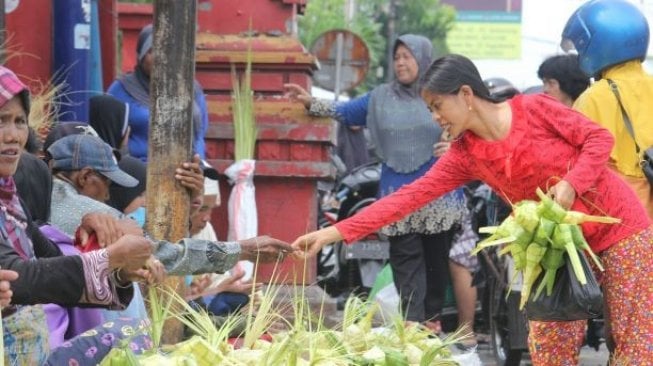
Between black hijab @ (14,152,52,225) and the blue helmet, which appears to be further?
the blue helmet

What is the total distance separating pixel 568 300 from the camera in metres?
5.35

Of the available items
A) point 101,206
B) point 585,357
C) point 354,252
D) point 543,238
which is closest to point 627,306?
point 543,238

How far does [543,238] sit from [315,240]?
Result: 3.28ft

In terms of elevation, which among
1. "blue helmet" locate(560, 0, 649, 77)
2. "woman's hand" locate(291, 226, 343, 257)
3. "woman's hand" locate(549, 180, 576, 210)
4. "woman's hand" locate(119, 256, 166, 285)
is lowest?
"woman's hand" locate(291, 226, 343, 257)

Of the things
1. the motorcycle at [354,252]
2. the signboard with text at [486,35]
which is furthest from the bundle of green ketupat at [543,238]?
the signboard with text at [486,35]

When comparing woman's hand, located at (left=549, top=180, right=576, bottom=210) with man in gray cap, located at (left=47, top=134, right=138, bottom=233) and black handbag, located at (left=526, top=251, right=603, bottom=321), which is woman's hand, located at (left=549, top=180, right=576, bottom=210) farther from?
man in gray cap, located at (left=47, top=134, right=138, bottom=233)

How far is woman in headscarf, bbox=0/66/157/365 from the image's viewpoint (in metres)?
4.38

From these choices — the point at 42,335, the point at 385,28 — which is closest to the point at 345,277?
the point at 42,335

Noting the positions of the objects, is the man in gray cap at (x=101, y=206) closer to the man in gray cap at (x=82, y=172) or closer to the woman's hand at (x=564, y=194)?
the man in gray cap at (x=82, y=172)

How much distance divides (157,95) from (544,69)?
3.13m

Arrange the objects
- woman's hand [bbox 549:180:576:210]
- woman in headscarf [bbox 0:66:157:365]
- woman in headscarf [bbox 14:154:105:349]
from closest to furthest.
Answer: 1. woman in headscarf [bbox 0:66:157:365]
2. woman in headscarf [bbox 14:154:105:349]
3. woman's hand [bbox 549:180:576:210]

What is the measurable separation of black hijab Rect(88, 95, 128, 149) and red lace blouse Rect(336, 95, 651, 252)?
2.91 m

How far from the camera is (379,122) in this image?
8.91m

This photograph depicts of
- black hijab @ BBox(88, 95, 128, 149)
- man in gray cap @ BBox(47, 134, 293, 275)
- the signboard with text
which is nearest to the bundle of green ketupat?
man in gray cap @ BBox(47, 134, 293, 275)
